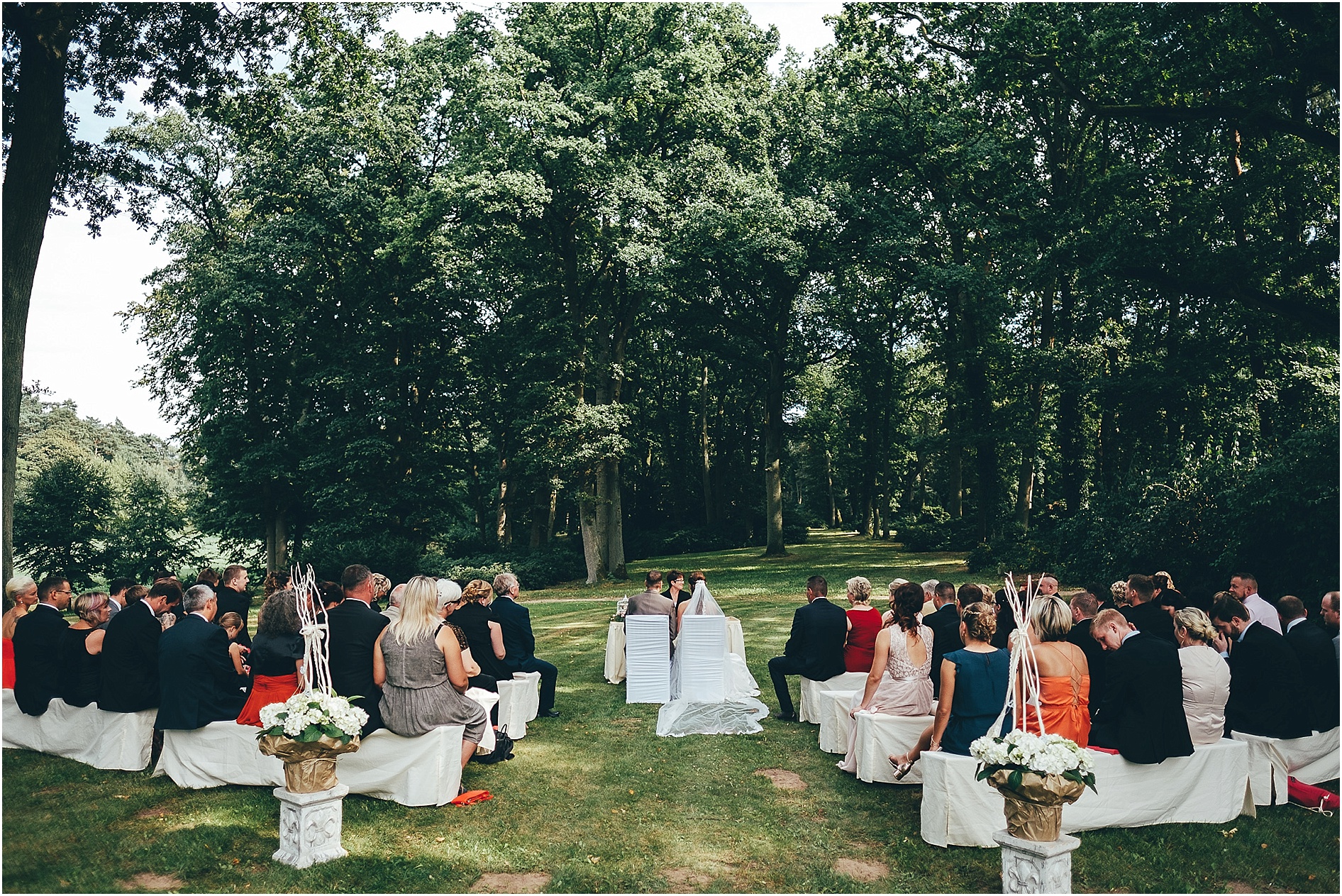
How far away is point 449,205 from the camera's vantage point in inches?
963

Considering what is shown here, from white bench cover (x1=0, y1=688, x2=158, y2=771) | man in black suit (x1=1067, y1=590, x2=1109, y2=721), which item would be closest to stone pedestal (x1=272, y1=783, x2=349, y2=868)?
white bench cover (x1=0, y1=688, x2=158, y2=771)

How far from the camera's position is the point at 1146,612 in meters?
8.23

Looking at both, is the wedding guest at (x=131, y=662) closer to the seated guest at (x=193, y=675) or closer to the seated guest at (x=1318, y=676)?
the seated guest at (x=193, y=675)

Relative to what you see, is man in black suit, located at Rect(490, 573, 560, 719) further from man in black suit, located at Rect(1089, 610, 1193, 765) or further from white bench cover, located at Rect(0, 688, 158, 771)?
man in black suit, located at Rect(1089, 610, 1193, 765)

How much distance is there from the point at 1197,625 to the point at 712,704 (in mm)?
4880

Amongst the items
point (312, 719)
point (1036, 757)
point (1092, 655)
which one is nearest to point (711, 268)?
point (1092, 655)

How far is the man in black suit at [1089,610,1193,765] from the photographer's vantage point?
625cm

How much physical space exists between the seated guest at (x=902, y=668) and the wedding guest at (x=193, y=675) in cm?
532

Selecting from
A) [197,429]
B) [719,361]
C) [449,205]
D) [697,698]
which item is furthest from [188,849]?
[719,361]

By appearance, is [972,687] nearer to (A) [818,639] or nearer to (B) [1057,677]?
(B) [1057,677]

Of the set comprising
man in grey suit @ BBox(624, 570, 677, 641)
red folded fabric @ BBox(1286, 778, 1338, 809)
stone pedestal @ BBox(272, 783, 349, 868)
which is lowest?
red folded fabric @ BBox(1286, 778, 1338, 809)

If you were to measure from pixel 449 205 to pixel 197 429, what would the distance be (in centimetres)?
1264

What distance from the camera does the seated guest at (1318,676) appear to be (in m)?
7.20

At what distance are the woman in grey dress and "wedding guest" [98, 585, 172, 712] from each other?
2234 millimetres
